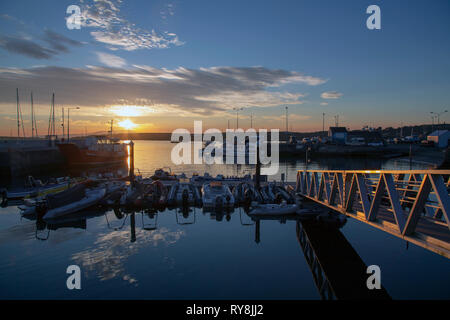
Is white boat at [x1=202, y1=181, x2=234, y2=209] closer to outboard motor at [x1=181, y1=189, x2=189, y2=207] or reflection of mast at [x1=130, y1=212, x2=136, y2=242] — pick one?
outboard motor at [x1=181, y1=189, x2=189, y2=207]

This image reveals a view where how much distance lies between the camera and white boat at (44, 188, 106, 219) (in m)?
23.7

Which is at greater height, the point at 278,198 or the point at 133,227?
the point at 278,198

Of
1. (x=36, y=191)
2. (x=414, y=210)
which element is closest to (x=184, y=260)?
(x=414, y=210)

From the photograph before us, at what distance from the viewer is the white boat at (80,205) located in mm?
23734

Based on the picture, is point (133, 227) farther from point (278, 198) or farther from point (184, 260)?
point (278, 198)

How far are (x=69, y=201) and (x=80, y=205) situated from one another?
1.06 m

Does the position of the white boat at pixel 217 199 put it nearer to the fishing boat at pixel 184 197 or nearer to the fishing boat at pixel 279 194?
the fishing boat at pixel 184 197

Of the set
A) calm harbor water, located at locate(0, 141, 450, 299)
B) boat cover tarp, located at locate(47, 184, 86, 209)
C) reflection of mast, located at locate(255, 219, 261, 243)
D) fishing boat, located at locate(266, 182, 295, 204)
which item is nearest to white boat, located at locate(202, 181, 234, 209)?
calm harbor water, located at locate(0, 141, 450, 299)

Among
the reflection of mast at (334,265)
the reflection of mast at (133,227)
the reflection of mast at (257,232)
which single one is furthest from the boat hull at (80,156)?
the reflection of mast at (334,265)

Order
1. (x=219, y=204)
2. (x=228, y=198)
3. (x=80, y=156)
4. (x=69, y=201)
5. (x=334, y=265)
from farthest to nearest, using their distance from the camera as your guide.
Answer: (x=80, y=156) < (x=228, y=198) < (x=219, y=204) < (x=69, y=201) < (x=334, y=265)

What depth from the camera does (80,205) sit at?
2577cm

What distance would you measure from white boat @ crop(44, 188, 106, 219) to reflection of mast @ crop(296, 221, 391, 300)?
20.5 m

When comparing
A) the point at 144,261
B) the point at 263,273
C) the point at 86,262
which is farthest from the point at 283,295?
the point at 86,262

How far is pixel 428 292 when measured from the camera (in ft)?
41.1
